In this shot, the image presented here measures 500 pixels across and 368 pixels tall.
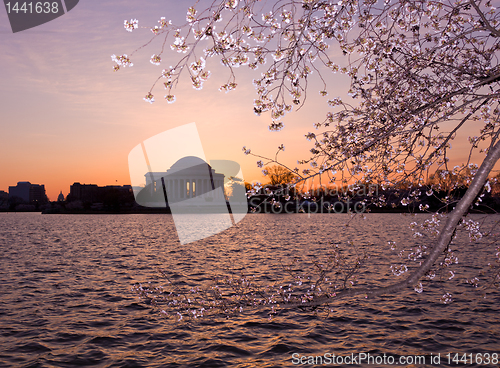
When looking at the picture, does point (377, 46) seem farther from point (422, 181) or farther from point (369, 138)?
point (422, 181)

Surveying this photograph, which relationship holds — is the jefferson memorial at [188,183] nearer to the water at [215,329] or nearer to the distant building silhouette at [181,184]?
the distant building silhouette at [181,184]

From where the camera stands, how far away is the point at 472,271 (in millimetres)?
21656

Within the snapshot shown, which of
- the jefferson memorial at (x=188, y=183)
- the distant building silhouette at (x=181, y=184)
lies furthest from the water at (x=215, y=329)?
the distant building silhouette at (x=181, y=184)

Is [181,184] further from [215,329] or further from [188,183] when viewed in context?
[215,329]

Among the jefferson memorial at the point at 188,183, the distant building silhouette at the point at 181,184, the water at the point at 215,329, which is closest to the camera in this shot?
the water at the point at 215,329

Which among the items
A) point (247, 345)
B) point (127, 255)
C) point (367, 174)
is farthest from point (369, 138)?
point (127, 255)

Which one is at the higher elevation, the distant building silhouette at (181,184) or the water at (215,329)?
the distant building silhouette at (181,184)

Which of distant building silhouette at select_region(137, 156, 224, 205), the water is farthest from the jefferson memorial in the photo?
the water

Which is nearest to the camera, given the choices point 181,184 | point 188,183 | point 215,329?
point 215,329

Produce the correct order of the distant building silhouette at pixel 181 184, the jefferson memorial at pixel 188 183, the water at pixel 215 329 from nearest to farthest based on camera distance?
the water at pixel 215 329
the distant building silhouette at pixel 181 184
the jefferson memorial at pixel 188 183

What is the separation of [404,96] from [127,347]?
377 inches

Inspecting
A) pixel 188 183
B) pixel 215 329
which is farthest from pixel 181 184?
pixel 215 329

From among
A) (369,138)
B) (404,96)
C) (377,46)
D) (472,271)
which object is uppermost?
(377,46)

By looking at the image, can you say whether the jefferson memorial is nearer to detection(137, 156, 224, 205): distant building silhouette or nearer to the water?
detection(137, 156, 224, 205): distant building silhouette
